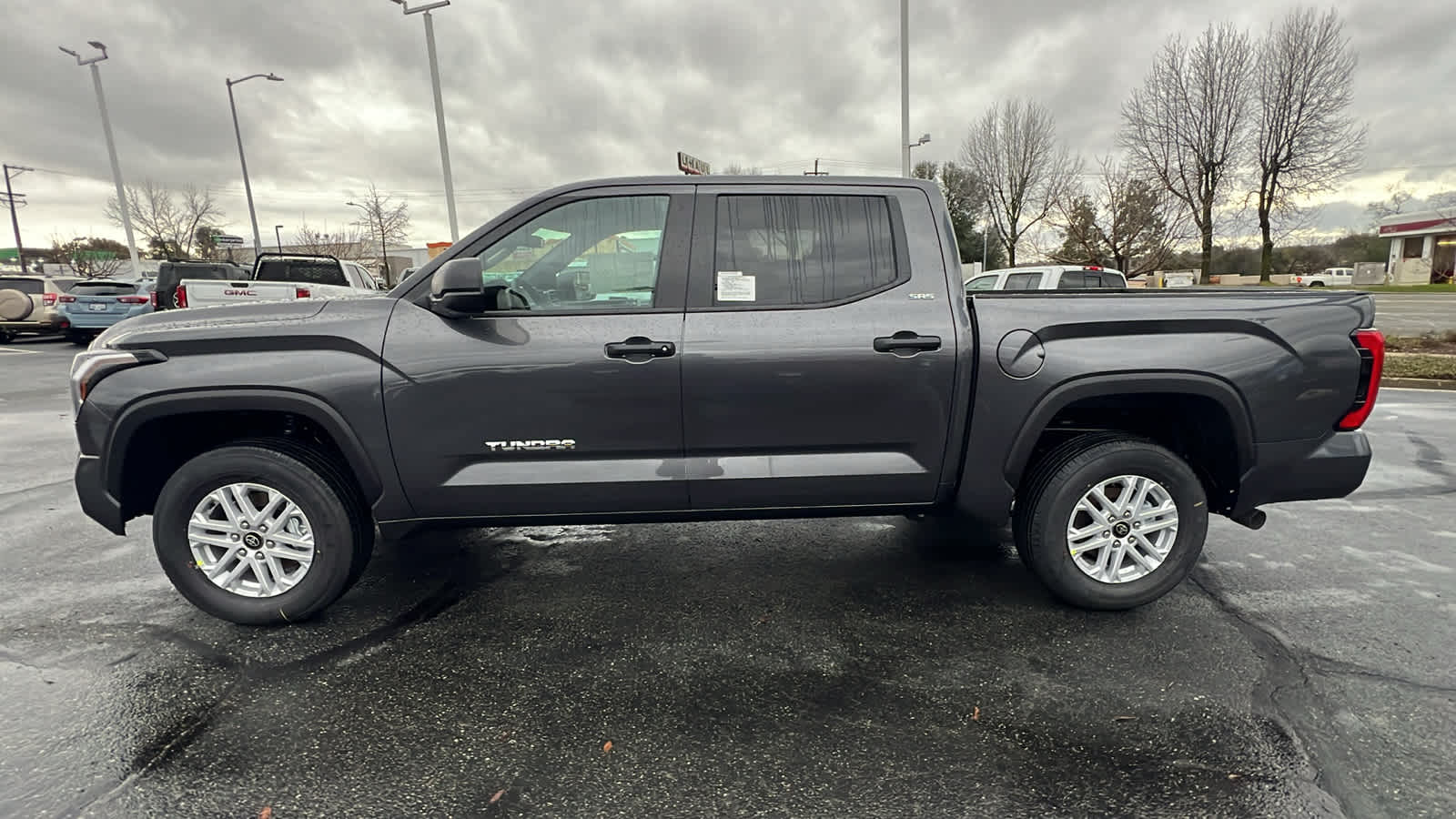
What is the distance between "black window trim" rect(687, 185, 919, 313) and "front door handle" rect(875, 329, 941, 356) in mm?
229

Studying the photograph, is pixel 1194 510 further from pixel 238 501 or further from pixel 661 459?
pixel 238 501

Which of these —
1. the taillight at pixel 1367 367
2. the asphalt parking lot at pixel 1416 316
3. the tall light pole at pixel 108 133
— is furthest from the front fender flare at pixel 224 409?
the tall light pole at pixel 108 133

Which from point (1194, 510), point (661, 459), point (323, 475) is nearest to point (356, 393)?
point (323, 475)

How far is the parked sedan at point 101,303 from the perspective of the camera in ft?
52.8

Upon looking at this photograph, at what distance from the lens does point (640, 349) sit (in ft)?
9.83

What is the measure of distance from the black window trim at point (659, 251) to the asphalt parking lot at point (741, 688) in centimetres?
141

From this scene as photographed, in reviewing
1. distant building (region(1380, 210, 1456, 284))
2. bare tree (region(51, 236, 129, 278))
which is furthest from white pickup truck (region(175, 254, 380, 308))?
distant building (region(1380, 210, 1456, 284))

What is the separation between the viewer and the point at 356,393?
117 inches

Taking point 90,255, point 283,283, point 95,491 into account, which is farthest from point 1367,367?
point 90,255

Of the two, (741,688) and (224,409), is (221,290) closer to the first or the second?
(224,409)

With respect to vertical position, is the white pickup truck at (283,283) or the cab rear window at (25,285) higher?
the cab rear window at (25,285)

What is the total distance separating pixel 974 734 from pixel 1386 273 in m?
82.8

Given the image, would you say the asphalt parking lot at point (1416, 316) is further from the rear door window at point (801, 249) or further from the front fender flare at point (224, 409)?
the front fender flare at point (224, 409)

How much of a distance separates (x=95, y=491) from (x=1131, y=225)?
30.0 meters
